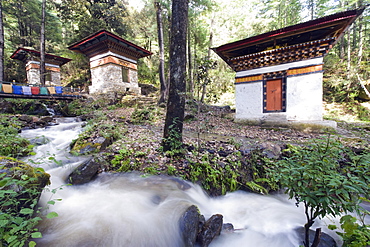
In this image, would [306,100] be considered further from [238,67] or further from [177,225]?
[177,225]

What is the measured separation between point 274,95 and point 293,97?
3.20 ft

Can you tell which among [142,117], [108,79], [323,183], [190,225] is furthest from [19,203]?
[108,79]

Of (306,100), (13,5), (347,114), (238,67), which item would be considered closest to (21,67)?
(13,5)

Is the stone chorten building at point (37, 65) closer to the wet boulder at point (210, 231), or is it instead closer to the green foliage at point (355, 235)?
the wet boulder at point (210, 231)

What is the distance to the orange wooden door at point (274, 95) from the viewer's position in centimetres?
941

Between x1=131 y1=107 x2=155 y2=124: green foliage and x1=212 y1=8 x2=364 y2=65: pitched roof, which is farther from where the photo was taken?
x1=131 y1=107 x2=155 y2=124: green foliage

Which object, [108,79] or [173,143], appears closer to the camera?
[173,143]

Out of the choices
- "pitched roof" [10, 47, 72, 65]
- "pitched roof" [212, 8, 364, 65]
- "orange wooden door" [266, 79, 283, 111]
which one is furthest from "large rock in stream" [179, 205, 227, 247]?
"pitched roof" [10, 47, 72, 65]

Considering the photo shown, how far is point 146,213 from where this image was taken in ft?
9.30

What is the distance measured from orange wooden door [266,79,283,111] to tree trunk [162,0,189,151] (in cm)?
744

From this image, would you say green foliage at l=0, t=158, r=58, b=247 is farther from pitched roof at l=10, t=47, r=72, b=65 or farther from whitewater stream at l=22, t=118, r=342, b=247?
pitched roof at l=10, t=47, r=72, b=65

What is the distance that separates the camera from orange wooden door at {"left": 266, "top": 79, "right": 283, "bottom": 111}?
9414mm

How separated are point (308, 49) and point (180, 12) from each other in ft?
26.0

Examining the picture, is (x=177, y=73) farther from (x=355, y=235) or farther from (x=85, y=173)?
(x=355, y=235)
